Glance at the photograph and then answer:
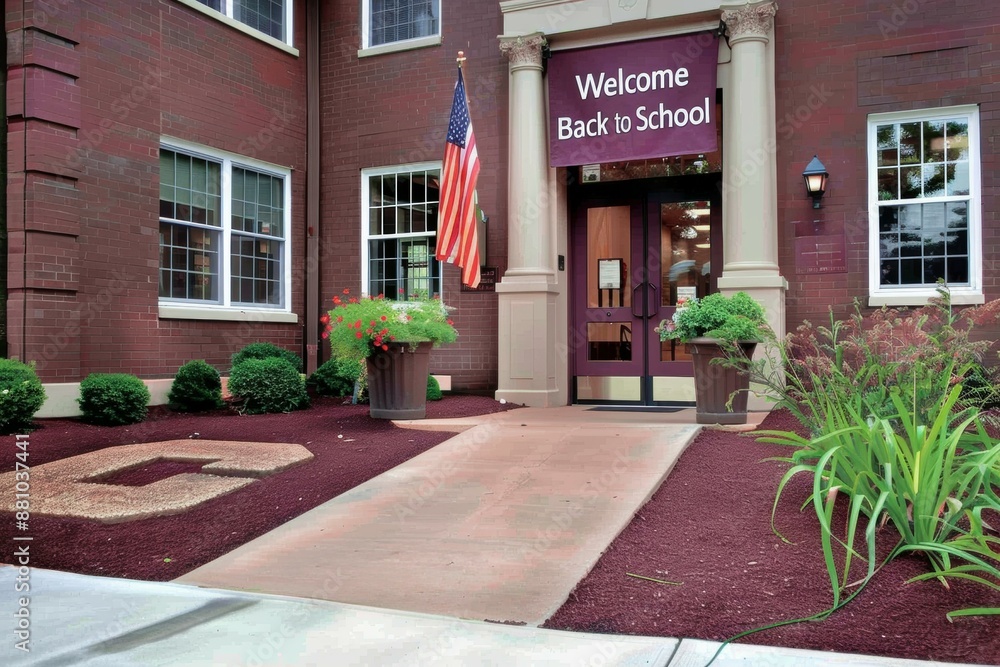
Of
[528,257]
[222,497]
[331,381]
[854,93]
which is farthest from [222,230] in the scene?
[854,93]

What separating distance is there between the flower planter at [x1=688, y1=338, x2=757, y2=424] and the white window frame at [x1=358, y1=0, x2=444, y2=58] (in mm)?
6470

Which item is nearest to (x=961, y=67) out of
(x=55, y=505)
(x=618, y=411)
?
(x=618, y=411)

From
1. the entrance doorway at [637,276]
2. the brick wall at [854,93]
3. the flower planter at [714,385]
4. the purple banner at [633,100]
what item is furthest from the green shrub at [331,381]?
the brick wall at [854,93]

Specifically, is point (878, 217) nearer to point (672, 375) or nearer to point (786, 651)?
point (672, 375)

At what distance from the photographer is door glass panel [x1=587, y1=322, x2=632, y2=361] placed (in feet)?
34.5

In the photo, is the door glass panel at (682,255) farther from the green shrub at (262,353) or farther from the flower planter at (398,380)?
the green shrub at (262,353)

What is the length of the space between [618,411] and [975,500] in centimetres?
585

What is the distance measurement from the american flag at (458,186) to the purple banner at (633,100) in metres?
1.37

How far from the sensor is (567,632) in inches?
135

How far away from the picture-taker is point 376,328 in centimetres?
761

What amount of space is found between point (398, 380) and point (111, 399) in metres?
3.14

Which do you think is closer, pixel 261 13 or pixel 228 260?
pixel 228 260

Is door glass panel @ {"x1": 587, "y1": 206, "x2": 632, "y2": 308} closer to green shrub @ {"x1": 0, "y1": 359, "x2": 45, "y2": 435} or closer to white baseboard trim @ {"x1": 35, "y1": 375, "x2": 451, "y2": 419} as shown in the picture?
white baseboard trim @ {"x1": 35, "y1": 375, "x2": 451, "y2": 419}

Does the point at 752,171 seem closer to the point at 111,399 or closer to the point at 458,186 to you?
the point at 458,186
